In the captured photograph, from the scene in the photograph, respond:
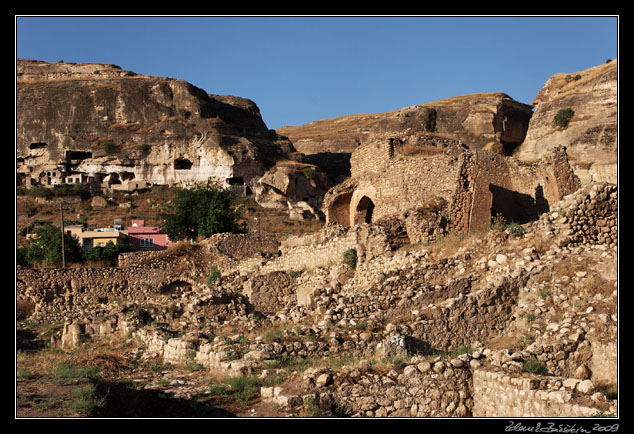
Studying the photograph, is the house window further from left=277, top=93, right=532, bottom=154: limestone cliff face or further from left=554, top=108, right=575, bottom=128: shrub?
left=554, top=108, right=575, bottom=128: shrub

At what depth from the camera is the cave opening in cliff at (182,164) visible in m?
64.9

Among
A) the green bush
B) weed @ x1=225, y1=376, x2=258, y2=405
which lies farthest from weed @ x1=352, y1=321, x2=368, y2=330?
the green bush

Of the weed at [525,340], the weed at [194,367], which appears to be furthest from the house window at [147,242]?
the weed at [525,340]

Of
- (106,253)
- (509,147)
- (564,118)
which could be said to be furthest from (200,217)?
(509,147)

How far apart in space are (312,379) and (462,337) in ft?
10.4

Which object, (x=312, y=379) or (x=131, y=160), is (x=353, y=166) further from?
(x=131, y=160)

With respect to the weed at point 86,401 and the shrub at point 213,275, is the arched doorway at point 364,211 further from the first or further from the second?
the weed at point 86,401

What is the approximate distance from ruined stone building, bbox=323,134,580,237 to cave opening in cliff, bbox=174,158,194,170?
47.5 metres

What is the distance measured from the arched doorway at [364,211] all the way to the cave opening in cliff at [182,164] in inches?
1828

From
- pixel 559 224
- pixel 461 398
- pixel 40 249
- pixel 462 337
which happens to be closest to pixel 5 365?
pixel 461 398

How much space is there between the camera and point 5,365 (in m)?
7.12

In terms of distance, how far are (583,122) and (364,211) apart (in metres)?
25.9

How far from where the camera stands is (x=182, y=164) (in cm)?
6544

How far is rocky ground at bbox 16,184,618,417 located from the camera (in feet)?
25.2
